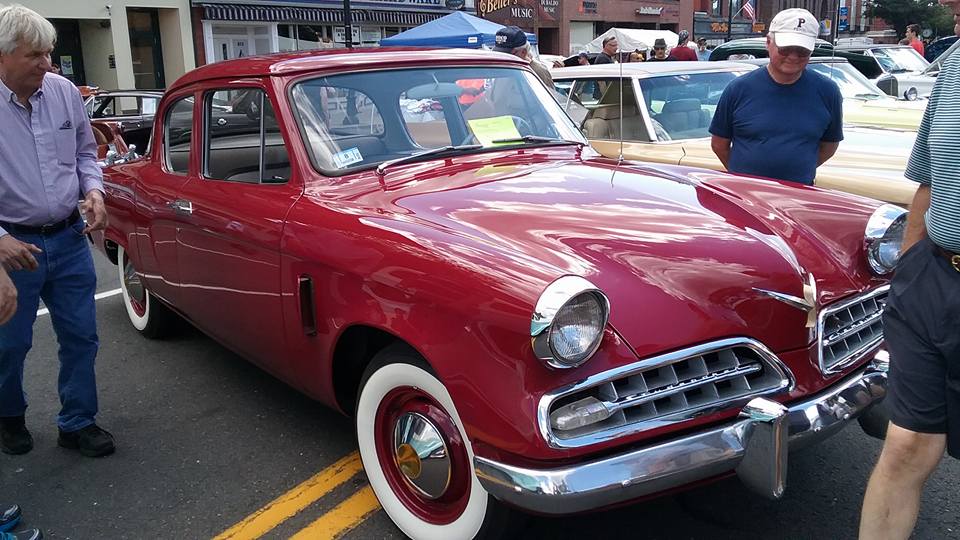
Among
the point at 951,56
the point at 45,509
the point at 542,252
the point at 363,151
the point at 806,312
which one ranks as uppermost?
the point at 951,56

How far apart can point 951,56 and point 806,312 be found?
2.79 ft

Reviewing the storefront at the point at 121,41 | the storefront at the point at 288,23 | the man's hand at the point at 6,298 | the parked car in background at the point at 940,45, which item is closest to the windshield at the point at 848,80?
the parked car in background at the point at 940,45

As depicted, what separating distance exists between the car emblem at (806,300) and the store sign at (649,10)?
45.5m

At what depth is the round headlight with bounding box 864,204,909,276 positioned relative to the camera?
289 centimetres

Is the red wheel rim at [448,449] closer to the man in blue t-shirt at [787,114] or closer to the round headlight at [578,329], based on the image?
the round headlight at [578,329]

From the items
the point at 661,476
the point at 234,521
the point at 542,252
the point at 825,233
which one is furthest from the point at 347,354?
the point at 825,233

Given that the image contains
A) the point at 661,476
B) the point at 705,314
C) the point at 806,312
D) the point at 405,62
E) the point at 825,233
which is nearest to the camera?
the point at 661,476

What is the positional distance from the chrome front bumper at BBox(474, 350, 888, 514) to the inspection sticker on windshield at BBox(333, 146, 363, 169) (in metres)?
1.51

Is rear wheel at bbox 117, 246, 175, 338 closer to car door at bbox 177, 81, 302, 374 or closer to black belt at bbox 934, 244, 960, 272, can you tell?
car door at bbox 177, 81, 302, 374

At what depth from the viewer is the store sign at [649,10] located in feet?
148

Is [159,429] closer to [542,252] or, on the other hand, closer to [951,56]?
[542,252]

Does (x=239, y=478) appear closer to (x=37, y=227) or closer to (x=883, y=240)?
(x=37, y=227)

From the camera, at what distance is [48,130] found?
3.31 metres

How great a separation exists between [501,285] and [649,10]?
46.5 metres
